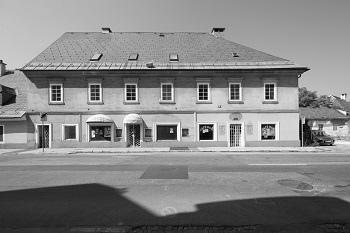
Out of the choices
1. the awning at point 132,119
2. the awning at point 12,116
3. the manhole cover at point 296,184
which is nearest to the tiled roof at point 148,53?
the awning at point 12,116

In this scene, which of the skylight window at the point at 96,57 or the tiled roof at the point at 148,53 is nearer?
the tiled roof at the point at 148,53

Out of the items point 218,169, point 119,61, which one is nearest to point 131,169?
point 218,169

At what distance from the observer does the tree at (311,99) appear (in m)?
58.3

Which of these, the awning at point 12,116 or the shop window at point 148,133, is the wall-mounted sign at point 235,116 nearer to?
the shop window at point 148,133

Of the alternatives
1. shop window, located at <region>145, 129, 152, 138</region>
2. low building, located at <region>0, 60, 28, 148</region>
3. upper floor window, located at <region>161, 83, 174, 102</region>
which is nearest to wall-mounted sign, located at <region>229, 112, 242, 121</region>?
upper floor window, located at <region>161, 83, 174, 102</region>

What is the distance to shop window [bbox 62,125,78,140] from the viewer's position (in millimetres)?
21083

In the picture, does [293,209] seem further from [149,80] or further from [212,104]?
[149,80]

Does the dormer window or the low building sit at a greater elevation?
the dormer window

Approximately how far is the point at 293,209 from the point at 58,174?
29.6ft

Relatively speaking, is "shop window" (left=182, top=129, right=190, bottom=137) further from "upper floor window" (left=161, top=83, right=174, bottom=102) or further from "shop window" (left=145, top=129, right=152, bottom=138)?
"upper floor window" (left=161, top=83, right=174, bottom=102)

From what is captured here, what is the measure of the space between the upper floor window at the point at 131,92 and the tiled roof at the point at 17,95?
10.1 m

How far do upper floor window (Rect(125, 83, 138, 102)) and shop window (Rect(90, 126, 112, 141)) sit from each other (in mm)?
3350

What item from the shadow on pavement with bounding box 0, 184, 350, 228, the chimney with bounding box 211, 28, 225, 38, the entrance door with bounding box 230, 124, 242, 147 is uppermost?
the chimney with bounding box 211, 28, 225, 38

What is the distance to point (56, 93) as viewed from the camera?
69.3ft
